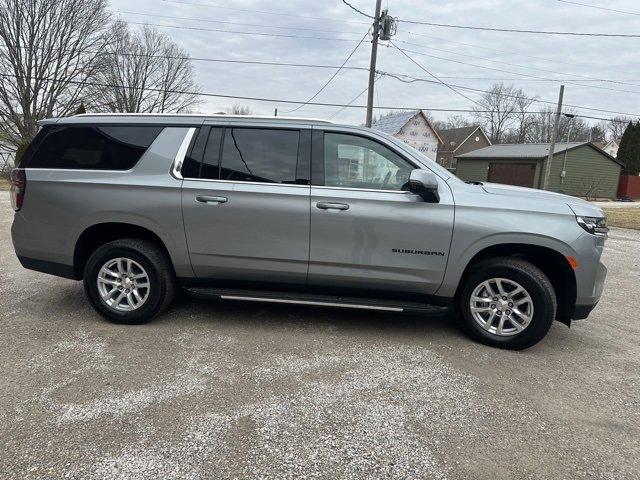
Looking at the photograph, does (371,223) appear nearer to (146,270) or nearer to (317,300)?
(317,300)

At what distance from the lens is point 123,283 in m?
4.11

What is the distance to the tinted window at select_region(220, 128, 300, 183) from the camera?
12.9 feet

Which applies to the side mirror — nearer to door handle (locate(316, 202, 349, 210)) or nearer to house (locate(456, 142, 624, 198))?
door handle (locate(316, 202, 349, 210))

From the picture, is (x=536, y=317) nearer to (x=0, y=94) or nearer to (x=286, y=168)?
(x=286, y=168)

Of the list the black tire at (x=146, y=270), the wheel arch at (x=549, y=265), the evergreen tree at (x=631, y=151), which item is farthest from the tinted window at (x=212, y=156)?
the evergreen tree at (x=631, y=151)

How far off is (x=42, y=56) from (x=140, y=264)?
29454 mm

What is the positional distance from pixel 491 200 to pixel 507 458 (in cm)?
206

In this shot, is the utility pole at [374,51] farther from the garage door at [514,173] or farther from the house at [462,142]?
the house at [462,142]

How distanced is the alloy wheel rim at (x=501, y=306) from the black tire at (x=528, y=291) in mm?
30

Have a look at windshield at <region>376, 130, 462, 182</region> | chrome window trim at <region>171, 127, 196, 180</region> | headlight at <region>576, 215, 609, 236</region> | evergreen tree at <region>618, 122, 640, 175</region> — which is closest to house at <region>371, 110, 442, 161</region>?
evergreen tree at <region>618, 122, 640, 175</region>

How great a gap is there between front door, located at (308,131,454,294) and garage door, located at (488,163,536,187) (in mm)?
30722

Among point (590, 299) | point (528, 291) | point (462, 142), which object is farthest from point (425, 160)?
point (462, 142)

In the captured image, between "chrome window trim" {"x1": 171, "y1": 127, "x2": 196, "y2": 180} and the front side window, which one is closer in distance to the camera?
the front side window

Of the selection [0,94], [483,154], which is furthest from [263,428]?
[483,154]
